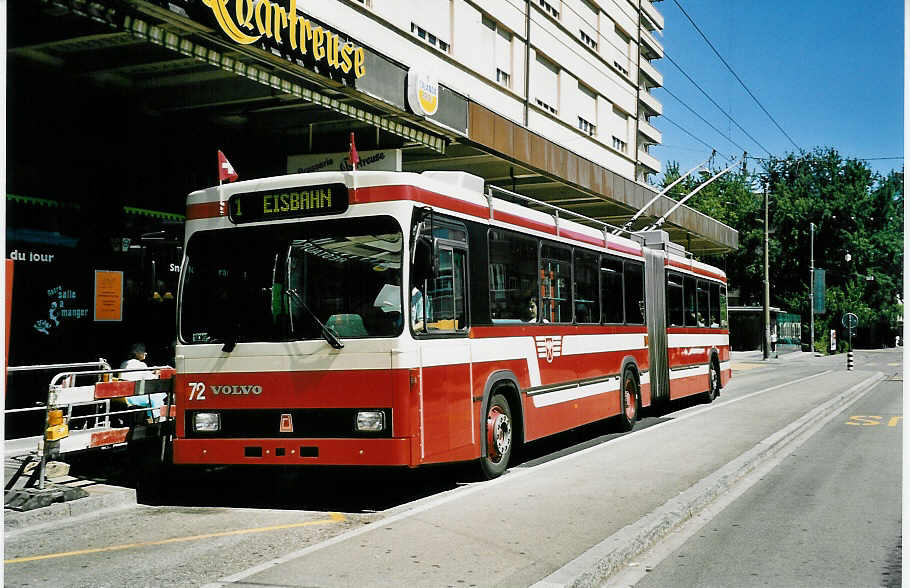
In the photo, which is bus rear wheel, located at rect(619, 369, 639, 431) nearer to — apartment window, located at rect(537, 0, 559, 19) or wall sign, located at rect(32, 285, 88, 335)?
wall sign, located at rect(32, 285, 88, 335)

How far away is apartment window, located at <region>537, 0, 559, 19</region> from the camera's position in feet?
101

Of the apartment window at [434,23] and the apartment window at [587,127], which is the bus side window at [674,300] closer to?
the apartment window at [434,23]

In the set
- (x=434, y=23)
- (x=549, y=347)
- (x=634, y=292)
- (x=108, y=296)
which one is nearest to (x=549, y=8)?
(x=434, y=23)

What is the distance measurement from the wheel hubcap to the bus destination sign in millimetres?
2883

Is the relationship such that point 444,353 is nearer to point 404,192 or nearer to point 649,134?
point 404,192

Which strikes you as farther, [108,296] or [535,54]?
[535,54]

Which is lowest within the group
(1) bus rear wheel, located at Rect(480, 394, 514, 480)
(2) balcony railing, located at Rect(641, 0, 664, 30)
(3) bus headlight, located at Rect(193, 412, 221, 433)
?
(1) bus rear wheel, located at Rect(480, 394, 514, 480)

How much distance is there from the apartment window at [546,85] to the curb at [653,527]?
1934 centimetres

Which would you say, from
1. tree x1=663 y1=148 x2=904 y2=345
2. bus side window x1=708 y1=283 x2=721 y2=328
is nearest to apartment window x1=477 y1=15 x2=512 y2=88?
bus side window x1=708 y1=283 x2=721 y2=328

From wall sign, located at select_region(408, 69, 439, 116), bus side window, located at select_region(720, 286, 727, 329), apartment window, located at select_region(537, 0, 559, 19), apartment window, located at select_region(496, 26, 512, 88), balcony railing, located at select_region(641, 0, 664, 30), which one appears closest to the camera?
wall sign, located at select_region(408, 69, 439, 116)

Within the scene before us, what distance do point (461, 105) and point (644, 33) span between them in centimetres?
4411

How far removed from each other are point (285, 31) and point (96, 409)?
4991 mm

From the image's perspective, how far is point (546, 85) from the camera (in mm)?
30672

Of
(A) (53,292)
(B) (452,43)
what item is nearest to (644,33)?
(B) (452,43)
